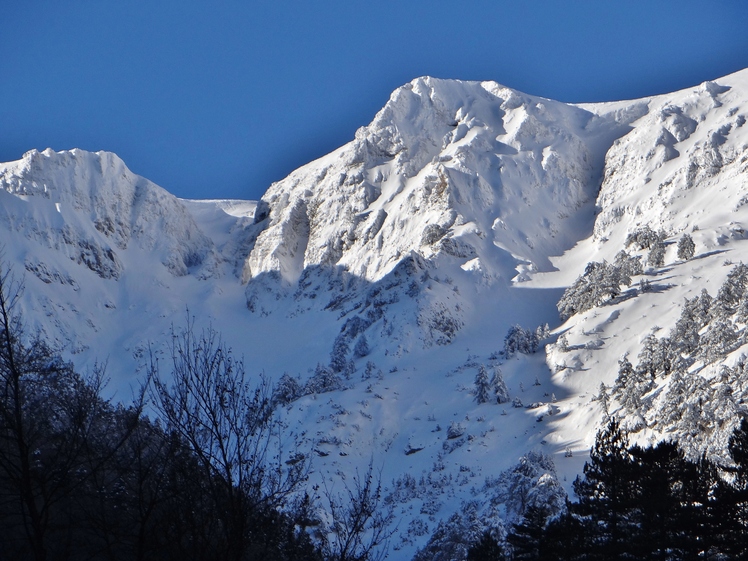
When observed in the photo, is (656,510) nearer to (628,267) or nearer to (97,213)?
(628,267)

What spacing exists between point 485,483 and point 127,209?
3868 inches

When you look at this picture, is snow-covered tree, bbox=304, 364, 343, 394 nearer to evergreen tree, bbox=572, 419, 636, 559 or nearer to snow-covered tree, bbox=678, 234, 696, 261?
snow-covered tree, bbox=678, 234, 696, 261

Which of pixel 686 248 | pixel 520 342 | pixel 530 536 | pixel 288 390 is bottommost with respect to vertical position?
pixel 530 536

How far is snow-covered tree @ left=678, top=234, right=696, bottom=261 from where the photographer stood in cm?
8069

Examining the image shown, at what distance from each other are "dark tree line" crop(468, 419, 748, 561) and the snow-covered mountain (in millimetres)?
15118

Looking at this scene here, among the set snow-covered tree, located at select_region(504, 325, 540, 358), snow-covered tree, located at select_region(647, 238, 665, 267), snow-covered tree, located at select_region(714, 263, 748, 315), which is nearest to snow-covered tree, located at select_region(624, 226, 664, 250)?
snow-covered tree, located at select_region(647, 238, 665, 267)

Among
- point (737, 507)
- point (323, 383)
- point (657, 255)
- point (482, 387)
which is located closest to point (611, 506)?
point (737, 507)

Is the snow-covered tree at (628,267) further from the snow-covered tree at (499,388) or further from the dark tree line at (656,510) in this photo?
the dark tree line at (656,510)

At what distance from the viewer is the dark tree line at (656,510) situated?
23.9 meters

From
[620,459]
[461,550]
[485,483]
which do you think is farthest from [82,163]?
[620,459]

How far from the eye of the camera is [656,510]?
25.5 m

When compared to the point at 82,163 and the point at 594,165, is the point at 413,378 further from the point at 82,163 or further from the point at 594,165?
the point at 82,163

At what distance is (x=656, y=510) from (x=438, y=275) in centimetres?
7338

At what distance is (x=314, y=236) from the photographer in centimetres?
12825
